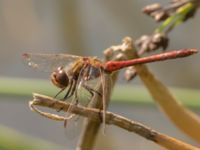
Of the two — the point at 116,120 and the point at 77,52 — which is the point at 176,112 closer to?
the point at 116,120

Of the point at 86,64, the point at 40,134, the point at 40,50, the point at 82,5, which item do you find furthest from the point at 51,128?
the point at 86,64

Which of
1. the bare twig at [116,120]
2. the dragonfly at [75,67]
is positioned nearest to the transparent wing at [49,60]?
the dragonfly at [75,67]

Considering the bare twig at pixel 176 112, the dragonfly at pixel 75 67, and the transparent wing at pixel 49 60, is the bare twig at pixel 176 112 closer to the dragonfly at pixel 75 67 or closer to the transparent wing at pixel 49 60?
the dragonfly at pixel 75 67

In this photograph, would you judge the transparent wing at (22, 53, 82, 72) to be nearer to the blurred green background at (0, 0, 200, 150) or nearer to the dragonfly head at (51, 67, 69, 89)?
the dragonfly head at (51, 67, 69, 89)

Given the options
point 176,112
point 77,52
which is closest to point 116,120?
point 176,112

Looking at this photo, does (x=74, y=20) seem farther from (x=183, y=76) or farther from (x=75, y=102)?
(x=75, y=102)

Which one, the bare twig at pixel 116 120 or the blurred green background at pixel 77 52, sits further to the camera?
the blurred green background at pixel 77 52
